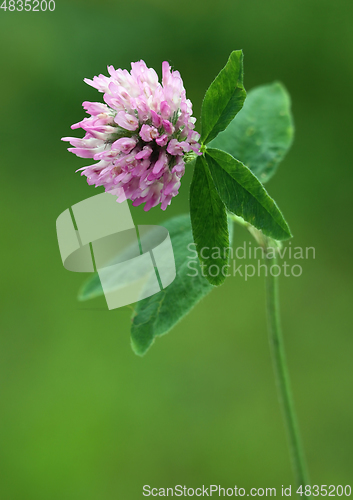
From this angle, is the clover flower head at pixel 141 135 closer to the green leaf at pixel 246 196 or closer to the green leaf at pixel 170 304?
the green leaf at pixel 246 196

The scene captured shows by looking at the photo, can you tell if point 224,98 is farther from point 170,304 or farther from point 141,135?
point 170,304

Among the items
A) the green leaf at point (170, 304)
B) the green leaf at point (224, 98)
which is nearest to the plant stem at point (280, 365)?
the green leaf at point (170, 304)

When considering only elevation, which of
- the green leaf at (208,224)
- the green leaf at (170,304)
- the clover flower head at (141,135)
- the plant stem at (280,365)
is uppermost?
the clover flower head at (141,135)

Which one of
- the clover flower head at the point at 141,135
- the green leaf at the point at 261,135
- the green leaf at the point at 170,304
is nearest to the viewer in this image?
the clover flower head at the point at 141,135

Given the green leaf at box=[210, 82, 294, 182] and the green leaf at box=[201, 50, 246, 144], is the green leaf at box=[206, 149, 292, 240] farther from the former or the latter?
the green leaf at box=[210, 82, 294, 182]

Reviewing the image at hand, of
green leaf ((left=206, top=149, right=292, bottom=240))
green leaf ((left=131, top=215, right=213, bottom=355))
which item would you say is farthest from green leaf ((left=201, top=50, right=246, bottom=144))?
green leaf ((left=131, top=215, right=213, bottom=355))

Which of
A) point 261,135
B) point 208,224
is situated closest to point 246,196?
point 208,224

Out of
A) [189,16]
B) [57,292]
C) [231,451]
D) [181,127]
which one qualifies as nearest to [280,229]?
[181,127]

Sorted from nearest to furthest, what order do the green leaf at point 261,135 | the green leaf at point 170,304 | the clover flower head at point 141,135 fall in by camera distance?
the clover flower head at point 141,135
the green leaf at point 170,304
the green leaf at point 261,135

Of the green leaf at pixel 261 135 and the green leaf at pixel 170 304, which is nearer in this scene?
the green leaf at pixel 170 304
